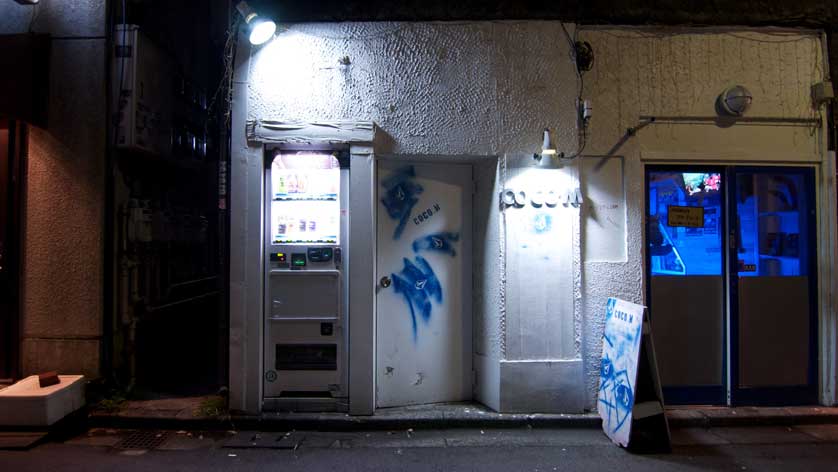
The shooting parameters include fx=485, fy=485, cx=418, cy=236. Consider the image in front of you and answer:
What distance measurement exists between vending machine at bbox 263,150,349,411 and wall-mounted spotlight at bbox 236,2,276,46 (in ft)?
4.67

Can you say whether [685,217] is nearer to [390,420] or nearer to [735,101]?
[735,101]

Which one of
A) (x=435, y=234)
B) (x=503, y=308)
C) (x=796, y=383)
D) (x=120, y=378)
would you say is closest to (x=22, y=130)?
(x=120, y=378)

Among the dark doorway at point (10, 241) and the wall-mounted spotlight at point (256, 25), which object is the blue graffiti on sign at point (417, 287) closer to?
the wall-mounted spotlight at point (256, 25)

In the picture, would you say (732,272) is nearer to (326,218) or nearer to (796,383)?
(796,383)

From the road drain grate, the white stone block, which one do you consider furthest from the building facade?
the white stone block

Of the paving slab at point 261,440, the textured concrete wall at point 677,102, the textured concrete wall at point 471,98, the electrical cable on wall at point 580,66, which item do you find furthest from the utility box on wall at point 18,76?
the textured concrete wall at point 677,102

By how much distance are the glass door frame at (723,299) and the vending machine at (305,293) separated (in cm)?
333

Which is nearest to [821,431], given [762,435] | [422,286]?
[762,435]

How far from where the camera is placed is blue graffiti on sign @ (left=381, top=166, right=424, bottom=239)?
5.43 metres

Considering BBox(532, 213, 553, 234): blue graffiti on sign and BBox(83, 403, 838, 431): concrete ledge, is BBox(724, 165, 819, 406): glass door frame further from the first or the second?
BBox(532, 213, 553, 234): blue graffiti on sign

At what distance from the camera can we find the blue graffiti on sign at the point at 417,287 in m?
5.43

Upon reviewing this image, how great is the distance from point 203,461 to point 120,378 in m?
1.95

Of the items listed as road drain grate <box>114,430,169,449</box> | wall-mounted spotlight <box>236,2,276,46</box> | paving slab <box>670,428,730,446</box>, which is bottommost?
paving slab <box>670,428,730,446</box>

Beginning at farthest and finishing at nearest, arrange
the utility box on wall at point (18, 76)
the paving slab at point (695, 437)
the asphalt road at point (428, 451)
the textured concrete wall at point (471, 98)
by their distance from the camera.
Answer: the textured concrete wall at point (471, 98), the utility box on wall at point (18, 76), the paving slab at point (695, 437), the asphalt road at point (428, 451)
